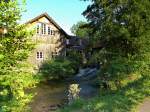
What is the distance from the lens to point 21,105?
13.2 m

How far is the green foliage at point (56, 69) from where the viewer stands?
38.7 meters

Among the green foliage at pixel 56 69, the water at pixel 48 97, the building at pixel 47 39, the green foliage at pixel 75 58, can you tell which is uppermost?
the building at pixel 47 39

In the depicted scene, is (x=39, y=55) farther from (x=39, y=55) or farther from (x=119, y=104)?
(x=119, y=104)

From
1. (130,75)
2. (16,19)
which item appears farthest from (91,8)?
(16,19)

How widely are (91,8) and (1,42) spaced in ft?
59.3

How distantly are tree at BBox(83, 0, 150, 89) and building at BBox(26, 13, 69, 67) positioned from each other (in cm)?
1569

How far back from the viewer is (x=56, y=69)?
127ft

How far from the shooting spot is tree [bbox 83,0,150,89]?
2652cm

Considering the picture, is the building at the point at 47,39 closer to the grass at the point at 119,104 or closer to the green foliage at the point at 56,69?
the green foliage at the point at 56,69

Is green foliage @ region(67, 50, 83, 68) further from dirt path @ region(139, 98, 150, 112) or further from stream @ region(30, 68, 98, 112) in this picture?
dirt path @ region(139, 98, 150, 112)

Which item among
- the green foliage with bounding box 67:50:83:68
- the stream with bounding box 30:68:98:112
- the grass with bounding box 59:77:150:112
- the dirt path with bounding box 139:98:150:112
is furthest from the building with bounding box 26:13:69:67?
the dirt path with bounding box 139:98:150:112

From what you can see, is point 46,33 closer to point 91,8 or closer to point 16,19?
point 91,8

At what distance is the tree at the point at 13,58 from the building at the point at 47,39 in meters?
29.6

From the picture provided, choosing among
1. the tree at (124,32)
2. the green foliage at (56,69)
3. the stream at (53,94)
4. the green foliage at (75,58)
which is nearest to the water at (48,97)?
the stream at (53,94)
